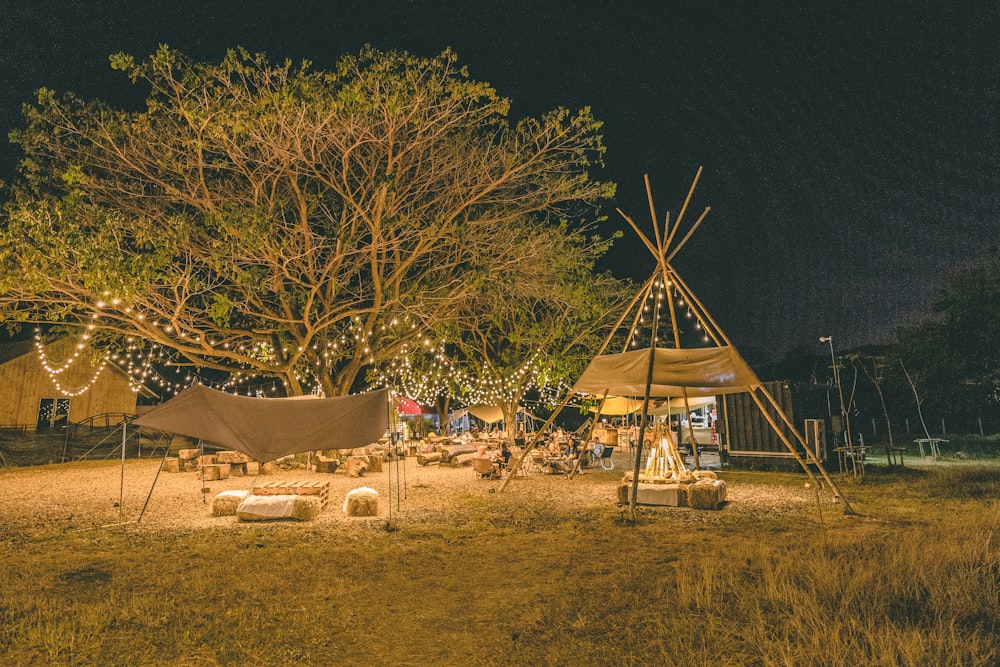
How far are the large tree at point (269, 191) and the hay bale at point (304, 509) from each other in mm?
4653

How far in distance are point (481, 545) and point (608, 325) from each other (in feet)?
52.4

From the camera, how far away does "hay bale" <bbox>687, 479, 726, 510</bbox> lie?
927 centimetres

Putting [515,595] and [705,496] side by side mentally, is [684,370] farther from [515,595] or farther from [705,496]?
[515,595]

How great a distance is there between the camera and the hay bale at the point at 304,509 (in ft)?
28.8

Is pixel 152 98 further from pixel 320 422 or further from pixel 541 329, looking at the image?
pixel 541 329

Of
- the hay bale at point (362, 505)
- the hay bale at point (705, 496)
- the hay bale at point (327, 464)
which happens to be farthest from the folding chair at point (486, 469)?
the hay bale at point (705, 496)

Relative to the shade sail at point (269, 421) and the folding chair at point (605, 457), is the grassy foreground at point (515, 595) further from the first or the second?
the folding chair at point (605, 457)

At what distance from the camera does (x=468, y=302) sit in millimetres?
17531

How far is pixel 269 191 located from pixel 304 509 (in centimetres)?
787

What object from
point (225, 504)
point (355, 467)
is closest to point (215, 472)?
point (355, 467)

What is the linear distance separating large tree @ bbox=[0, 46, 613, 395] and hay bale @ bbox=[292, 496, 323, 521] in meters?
4.65

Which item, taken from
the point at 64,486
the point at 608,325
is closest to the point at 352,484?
the point at 64,486

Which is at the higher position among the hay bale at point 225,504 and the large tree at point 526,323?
the large tree at point 526,323

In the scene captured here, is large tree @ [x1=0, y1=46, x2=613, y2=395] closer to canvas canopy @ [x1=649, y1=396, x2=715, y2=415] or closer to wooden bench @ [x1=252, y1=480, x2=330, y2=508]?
wooden bench @ [x1=252, y1=480, x2=330, y2=508]
